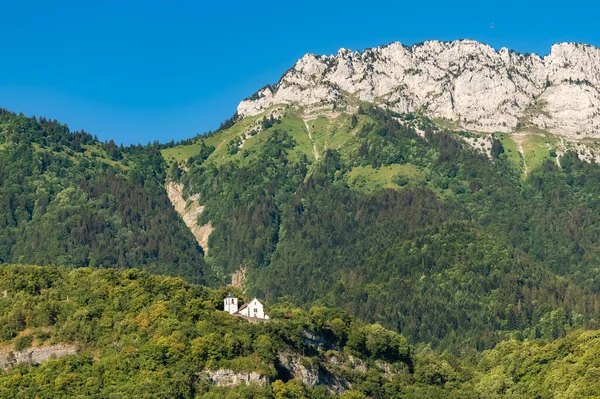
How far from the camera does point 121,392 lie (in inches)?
5969

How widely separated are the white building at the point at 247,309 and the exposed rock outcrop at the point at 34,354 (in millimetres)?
27259

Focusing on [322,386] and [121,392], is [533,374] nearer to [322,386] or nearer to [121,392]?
[322,386]

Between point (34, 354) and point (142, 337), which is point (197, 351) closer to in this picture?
point (142, 337)

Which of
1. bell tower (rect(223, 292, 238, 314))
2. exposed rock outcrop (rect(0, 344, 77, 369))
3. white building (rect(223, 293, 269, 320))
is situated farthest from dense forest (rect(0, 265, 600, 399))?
white building (rect(223, 293, 269, 320))

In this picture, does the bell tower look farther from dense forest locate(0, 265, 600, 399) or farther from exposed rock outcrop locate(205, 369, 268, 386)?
exposed rock outcrop locate(205, 369, 268, 386)

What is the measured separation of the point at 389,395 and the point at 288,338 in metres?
18.9

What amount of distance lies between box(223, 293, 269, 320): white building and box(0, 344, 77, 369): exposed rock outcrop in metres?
27.3

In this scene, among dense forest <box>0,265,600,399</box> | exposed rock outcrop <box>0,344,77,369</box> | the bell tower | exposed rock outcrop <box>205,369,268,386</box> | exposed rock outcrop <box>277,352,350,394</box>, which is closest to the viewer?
dense forest <box>0,265,600,399</box>

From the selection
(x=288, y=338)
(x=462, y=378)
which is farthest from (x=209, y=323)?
(x=462, y=378)

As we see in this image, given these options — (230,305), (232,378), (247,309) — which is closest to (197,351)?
(232,378)

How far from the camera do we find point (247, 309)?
18212 cm

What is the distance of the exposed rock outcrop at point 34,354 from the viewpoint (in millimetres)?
163625

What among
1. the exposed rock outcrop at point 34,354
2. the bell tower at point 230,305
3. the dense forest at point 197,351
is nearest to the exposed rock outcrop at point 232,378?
the dense forest at point 197,351

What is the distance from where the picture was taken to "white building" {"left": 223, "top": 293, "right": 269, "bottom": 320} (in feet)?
593
